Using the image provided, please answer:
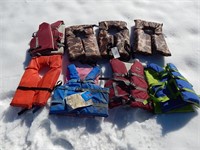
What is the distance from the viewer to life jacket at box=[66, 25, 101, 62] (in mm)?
5223

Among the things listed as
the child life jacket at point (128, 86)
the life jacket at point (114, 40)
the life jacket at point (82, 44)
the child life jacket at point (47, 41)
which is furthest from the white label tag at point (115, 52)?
the child life jacket at point (47, 41)

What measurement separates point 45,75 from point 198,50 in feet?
10.7

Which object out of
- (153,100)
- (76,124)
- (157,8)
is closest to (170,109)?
(153,100)

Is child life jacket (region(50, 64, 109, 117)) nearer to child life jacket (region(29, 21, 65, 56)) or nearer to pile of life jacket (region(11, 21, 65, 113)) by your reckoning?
pile of life jacket (region(11, 21, 65, 113))

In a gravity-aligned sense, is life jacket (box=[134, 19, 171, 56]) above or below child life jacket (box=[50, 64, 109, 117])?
above

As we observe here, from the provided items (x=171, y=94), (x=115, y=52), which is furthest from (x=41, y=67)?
(x=171, y=94)

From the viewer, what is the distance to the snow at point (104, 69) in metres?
4.35

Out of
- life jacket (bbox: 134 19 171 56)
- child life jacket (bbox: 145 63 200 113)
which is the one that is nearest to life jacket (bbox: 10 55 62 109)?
life jacket (bbox: 134 19 171 56)

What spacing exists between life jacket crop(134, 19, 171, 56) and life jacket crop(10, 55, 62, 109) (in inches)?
64.3

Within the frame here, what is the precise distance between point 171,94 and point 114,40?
5.43 feet

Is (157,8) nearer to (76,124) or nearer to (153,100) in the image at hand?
(153,100)

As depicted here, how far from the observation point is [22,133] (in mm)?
4402

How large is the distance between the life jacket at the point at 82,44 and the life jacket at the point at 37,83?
31 centimetres

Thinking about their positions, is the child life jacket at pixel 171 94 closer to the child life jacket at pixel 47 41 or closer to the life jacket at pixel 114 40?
the life jacket at pixel 114 40
